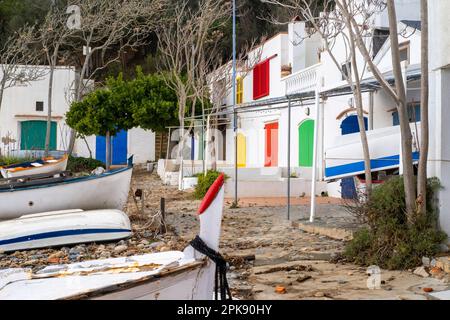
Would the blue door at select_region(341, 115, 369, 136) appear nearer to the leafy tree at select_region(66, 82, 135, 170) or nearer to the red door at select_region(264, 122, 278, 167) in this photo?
the red door at select_region(264, 122, 278, 167)

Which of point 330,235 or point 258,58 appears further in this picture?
point 258,58

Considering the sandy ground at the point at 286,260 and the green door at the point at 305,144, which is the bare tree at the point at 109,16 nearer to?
the green door at the point at 305,144

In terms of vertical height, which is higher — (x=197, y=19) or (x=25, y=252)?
(x=197, y=19)

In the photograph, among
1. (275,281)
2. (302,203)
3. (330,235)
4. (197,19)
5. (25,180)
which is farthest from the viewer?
(197,19)

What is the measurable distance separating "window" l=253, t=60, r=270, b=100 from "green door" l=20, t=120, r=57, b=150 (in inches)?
564

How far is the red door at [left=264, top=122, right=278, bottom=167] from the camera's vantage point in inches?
978

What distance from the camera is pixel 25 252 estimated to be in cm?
1210

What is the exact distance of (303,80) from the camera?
2175 centimetres

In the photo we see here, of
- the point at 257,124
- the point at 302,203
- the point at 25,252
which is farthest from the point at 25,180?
the point at 257,124

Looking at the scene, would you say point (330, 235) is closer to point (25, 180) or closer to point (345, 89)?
point (345, 89)

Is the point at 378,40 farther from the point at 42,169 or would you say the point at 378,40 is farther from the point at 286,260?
the point at 42,169

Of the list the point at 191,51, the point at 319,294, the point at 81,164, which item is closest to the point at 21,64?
the point at 81,164

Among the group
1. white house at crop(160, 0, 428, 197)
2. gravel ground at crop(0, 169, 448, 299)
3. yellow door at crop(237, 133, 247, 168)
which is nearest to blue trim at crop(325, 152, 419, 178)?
white house at crop(160, 0, 428, 197)

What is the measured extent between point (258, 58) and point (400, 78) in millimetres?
19034
